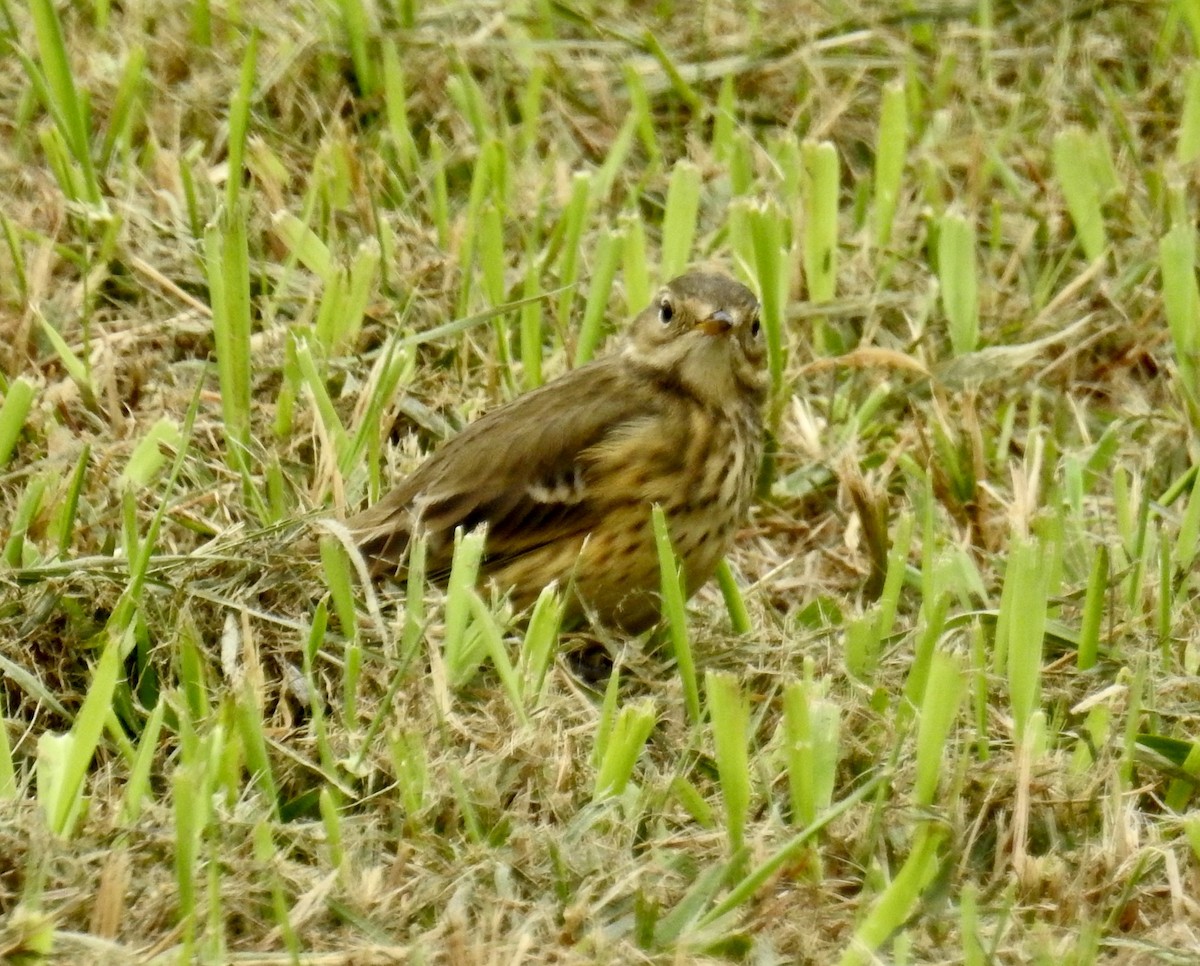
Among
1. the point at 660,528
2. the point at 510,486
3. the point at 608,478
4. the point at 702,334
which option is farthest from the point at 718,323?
the point at 660,528

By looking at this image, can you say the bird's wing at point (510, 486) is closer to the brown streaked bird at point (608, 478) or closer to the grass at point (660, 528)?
the brown streaked bird at point (608, 478)

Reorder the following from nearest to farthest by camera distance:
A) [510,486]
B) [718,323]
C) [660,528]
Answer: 1. [660,528]
2. [510,486]
3. [718,323]

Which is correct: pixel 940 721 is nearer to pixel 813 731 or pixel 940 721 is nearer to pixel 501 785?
pixel 813 731

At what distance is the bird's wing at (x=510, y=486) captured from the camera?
4375 millimetres

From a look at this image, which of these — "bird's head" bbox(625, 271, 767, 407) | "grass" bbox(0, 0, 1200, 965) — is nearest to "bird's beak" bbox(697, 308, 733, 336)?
"bird's head" bbox(625, 271, 767, 407)

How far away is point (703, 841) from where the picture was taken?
3541mm

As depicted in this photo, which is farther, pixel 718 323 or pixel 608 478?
pixel 718 323

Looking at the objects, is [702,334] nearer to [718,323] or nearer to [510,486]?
[718,323]

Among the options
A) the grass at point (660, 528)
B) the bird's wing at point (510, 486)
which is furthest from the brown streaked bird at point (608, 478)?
the grass at point (660, 528)

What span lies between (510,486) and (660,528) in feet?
2.14

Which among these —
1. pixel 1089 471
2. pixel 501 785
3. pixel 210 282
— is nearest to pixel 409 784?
pixel 501 785

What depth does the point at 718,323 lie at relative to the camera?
4.61 meters

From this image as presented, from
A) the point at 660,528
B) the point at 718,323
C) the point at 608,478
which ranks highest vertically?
the point at 718,323

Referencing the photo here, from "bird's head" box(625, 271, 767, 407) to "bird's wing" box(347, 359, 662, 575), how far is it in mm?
135
